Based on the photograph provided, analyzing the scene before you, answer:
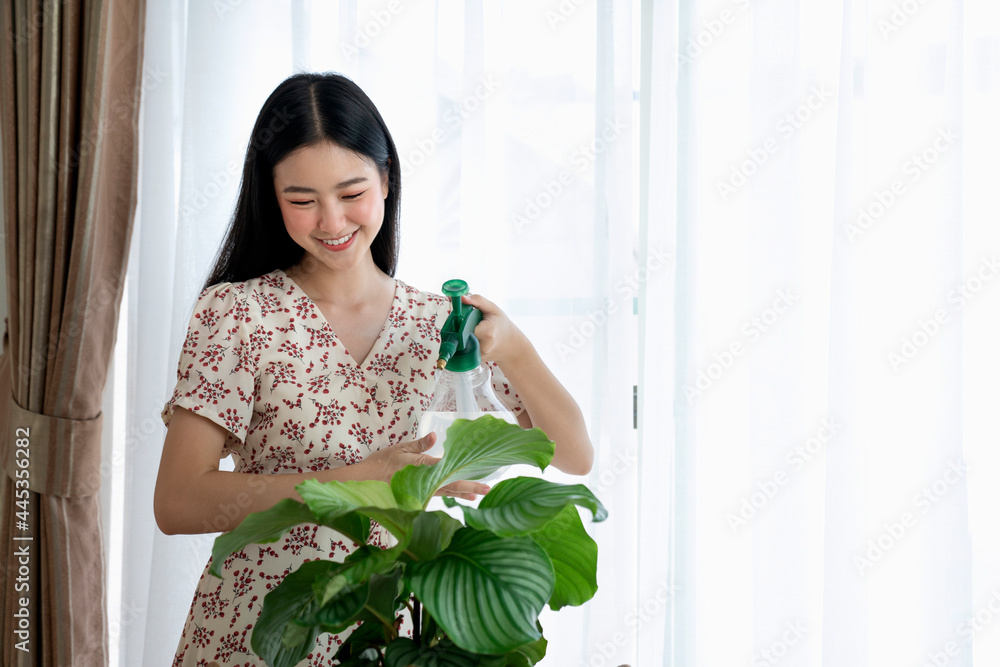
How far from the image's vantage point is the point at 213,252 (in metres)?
1.79

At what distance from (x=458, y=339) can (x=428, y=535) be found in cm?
34

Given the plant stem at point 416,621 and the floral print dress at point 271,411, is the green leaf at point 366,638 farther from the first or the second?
the floral print dress at point 271,411

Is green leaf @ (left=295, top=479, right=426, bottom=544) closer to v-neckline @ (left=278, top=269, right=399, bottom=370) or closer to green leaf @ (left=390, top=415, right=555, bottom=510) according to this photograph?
green leaf @ (left=390, top=415, right=555, bottom=510)

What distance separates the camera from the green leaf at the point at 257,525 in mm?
654

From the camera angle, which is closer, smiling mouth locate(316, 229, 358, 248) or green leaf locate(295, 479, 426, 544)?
green leaf locate(295, 479, 426, 544)

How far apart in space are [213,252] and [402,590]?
129 cm

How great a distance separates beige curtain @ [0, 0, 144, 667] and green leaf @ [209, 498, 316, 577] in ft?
3.73

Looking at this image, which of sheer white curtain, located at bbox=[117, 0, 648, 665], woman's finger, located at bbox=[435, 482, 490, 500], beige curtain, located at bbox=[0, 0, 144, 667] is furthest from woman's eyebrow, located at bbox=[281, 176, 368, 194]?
beige curtain, located at bbox=[0, 0, 144, 667]

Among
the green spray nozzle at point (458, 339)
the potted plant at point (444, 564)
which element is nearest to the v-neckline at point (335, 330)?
the green spray nozzle at point (458, 339)

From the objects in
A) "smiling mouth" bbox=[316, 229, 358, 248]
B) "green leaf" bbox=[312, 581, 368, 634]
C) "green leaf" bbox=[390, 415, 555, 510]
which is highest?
"smiling mouth" bbox=[316, 229, 358, 248]

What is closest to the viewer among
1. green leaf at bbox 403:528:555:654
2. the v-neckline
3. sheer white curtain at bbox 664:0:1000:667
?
green leaf at bbox 403:528:555:654

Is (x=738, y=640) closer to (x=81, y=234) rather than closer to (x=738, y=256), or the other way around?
(x=738, y=256)

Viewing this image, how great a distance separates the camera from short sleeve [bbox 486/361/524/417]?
1212 millimetres

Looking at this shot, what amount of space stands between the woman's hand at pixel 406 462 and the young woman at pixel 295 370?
0.02 meters
